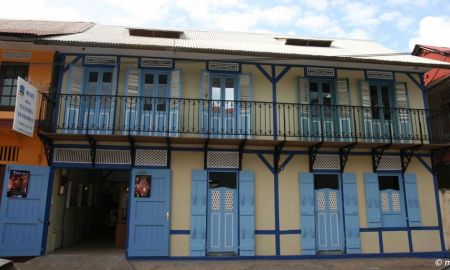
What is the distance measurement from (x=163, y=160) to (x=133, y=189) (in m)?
1.14

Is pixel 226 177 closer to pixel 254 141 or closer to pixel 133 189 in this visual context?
pixel 254 141

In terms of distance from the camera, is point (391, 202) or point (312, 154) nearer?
point (312, 154)

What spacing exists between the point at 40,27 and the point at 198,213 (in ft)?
26.8

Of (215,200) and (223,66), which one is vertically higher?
(223,66)

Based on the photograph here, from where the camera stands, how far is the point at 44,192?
8820 mm

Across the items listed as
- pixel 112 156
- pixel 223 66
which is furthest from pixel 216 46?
pixel 112 156

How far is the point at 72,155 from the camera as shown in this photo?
9.15m

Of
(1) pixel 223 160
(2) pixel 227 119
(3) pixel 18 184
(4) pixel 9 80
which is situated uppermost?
(4) pixel 9 80

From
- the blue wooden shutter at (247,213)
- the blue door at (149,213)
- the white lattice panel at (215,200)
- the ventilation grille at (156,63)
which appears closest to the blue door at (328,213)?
the blue wooden shutter at (247,213)

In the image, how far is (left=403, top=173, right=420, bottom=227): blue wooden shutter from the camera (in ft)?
32.1

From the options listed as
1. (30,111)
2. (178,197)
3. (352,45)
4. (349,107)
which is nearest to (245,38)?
(352,45)

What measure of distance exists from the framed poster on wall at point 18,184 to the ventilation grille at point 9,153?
48 cm

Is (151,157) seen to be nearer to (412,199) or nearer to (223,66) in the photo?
(223,66)

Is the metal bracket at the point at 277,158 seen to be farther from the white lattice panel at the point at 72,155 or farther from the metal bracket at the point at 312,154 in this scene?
the white lattice panel at the point at 72,155
